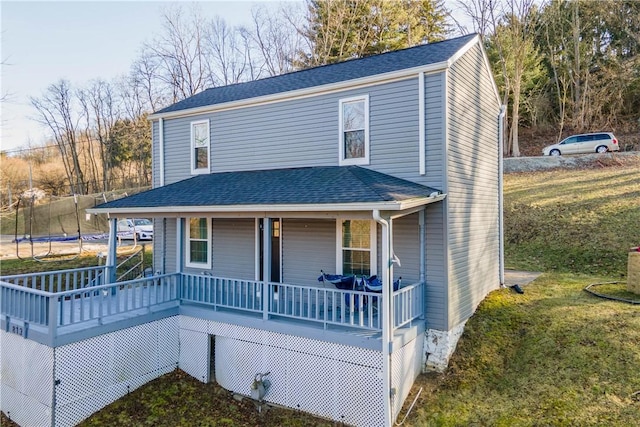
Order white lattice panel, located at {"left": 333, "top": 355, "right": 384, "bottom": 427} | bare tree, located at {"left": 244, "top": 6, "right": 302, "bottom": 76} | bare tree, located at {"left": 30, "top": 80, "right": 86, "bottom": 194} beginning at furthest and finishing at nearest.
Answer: bare tree, located at {"left": 30, "top": 80, "right": 86, "bottom": 194}, bare tree, located at {"left": 244, "top": 6, "right": 302, "bottom": 76}, white lattice panel, located at {"left": 333, "top": 355, "right": 384, "bottom": 427}

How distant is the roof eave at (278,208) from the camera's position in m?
6.46

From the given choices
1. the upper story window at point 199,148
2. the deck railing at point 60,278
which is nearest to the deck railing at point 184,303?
the deck railing at point 60,278

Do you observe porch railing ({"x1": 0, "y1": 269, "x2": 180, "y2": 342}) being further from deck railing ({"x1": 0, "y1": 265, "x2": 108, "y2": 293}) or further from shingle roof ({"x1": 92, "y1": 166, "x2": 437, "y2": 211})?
shingle roof ({"x1": 92, "y1": 166, "x2": 437, "y2": 211})

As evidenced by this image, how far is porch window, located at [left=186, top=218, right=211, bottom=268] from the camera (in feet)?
36.3

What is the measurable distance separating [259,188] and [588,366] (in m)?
7.04

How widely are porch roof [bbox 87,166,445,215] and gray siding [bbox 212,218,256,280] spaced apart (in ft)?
3.89

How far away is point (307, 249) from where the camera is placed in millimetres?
9477

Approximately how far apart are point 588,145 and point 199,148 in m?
23.2

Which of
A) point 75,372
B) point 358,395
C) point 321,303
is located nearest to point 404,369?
point 358,395

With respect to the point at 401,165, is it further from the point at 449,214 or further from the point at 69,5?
the point at 69,5

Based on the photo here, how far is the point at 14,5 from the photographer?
11.6 m

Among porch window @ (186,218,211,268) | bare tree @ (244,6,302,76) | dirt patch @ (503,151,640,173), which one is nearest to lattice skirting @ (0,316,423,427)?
porch window @ (186,218,211,268)

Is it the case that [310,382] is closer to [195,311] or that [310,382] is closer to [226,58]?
[195,311]

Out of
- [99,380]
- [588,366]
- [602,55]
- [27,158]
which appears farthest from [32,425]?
[27,158]
